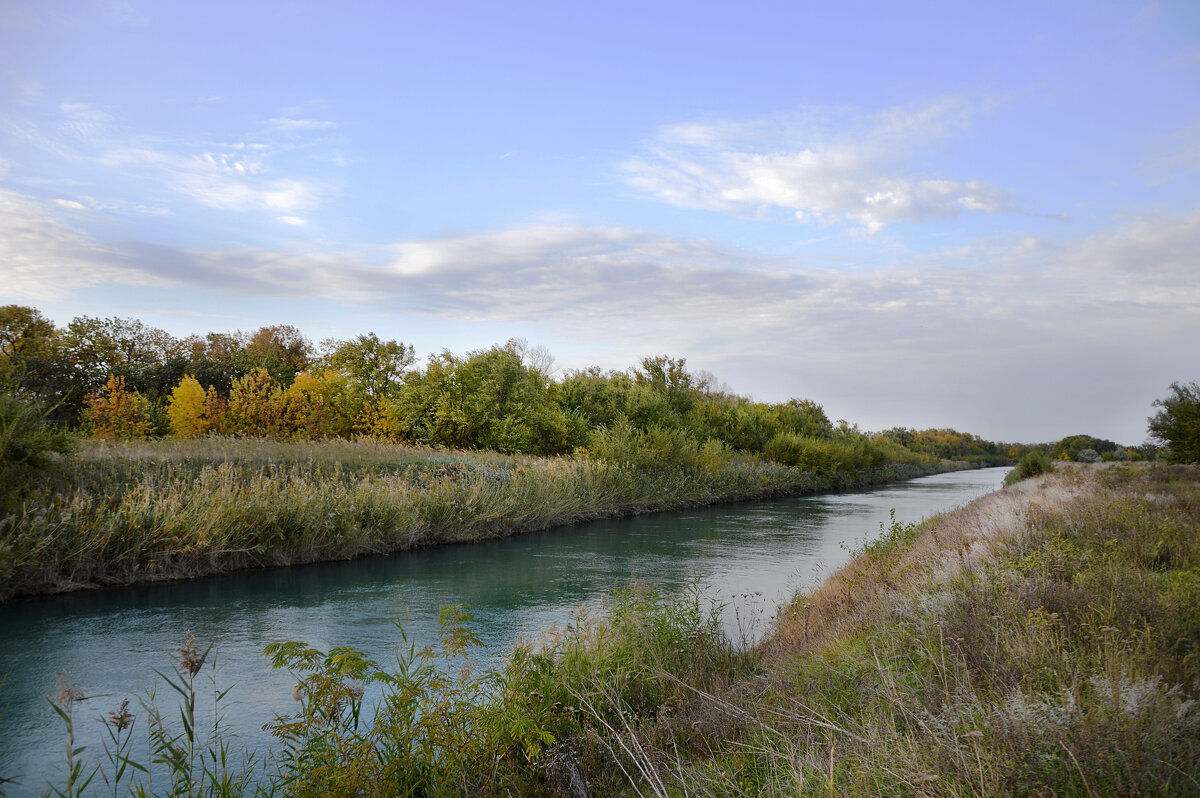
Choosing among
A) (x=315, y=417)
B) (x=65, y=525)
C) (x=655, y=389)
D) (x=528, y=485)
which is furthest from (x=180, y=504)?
(x=655, y=389)

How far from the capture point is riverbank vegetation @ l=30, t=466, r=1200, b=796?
9.56ft

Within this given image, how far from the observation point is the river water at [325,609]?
614 cm

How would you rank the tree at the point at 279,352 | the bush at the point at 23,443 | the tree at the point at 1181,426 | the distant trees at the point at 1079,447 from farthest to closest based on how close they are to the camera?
the distant trees at the point at 1079,447 < the tree at the point at 279,352 < the tree at the point at 1181,426 < the bush at the point at 23,443

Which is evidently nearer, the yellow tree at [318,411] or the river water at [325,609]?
the river water at [325,609]

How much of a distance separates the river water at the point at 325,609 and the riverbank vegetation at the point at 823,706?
1.31 metres

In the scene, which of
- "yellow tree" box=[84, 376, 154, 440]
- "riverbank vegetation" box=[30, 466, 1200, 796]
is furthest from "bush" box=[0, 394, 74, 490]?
"yellow tree" box=[84, 376, 154, 440]

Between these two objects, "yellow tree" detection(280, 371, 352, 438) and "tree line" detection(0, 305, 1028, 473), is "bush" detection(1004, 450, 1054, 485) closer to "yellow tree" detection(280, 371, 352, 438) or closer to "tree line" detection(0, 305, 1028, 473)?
"tree line" detection(0, 305, 1028, 473)

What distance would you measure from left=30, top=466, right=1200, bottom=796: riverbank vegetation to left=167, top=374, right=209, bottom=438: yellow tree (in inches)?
1022

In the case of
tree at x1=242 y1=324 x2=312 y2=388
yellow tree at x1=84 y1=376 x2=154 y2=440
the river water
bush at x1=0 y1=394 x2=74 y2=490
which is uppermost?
tree at x1=242 y1=324 x2=312 y2=388

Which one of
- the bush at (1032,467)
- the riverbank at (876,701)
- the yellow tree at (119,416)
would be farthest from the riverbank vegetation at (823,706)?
the bush at (1032,467)

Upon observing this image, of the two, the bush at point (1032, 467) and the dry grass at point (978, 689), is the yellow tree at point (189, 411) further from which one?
the bush at point (1032, 467)

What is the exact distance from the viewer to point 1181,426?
26.9 meters

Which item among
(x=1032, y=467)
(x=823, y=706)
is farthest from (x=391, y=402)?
(x=1032, y=467)

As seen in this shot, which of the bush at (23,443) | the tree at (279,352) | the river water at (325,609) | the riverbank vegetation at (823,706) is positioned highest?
the tree at (279,352)
